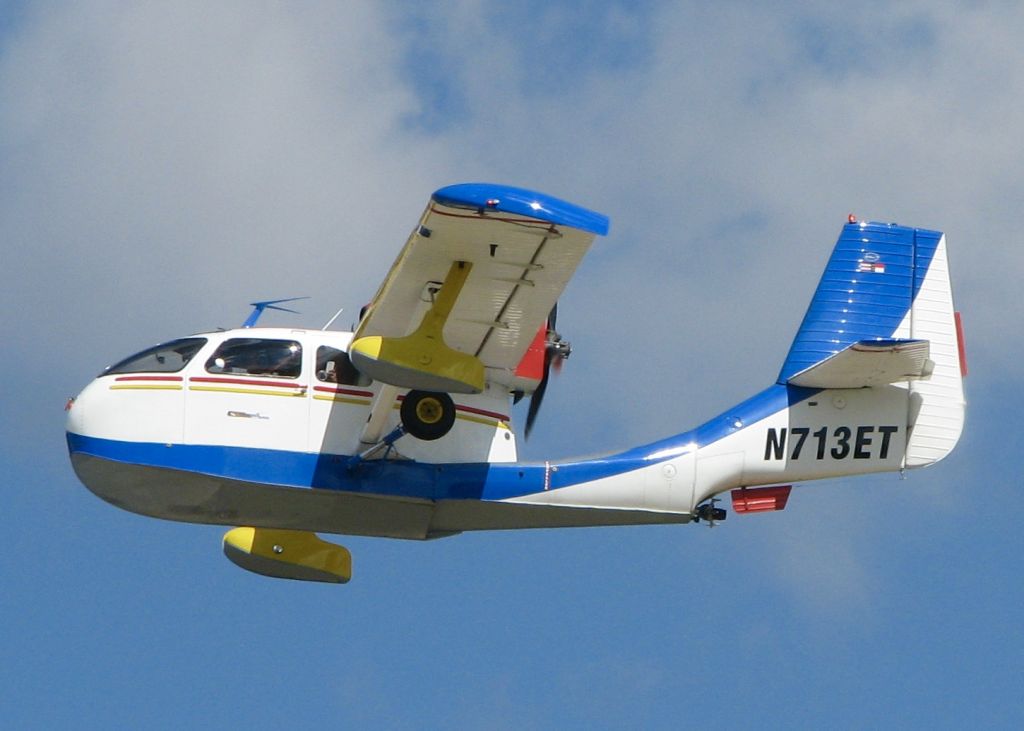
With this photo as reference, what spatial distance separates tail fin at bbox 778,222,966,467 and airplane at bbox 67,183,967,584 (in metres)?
0.02

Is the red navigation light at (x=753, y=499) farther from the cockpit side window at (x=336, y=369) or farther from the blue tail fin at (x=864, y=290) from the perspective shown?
the cockpit side window at (x=336, y=369)

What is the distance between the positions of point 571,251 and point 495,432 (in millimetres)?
3311

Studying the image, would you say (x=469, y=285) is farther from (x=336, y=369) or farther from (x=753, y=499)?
(x=753, y=499)

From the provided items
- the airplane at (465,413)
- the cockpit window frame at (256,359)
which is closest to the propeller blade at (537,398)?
the airplane at (465,413)

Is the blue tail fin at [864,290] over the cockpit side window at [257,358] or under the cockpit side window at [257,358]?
over

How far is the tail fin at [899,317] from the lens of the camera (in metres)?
22.0

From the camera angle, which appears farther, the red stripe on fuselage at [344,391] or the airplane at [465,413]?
the red stripe on fuselage at [344,391]

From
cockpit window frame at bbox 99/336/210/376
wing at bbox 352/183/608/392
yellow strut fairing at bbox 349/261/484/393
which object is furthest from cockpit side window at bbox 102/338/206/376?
yellow strut fairing at bbox 349/261/484/393

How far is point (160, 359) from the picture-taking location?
21.0 meters

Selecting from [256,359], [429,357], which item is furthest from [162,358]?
[429,357]

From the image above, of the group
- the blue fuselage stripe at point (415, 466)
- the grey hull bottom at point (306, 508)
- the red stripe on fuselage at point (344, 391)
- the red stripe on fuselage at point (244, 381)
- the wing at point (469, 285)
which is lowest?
the grey hull bottom at point (306, 508)

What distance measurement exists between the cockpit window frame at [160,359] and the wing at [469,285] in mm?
2119

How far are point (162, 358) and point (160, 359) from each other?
0.03 meters

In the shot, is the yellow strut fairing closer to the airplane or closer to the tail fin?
the airplane
